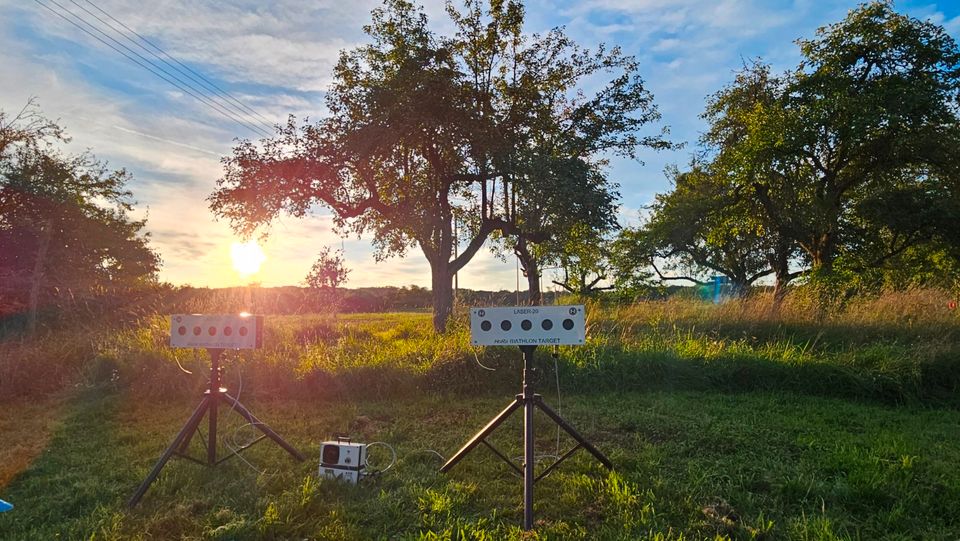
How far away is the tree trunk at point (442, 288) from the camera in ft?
38.2

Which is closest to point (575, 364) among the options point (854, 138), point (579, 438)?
point (579, 438)

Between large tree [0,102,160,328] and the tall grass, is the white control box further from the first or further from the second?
large tree [0,102,160,328]

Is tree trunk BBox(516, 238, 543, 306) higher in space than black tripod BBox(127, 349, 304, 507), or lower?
higher

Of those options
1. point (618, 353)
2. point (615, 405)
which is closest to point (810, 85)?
point (618, 353)

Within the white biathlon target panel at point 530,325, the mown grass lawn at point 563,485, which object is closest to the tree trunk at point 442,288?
the mown grass lawn at point 563,485

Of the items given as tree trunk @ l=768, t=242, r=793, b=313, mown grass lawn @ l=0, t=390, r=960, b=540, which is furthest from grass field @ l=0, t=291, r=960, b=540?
tree trunk @ l=768, t=242, r=793, b=313

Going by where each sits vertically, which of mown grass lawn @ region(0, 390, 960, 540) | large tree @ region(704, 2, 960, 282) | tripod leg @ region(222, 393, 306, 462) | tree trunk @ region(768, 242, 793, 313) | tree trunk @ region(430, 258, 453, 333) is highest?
large tree @ region(704, 2, 960, 282)

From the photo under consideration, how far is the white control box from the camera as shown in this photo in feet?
11.4

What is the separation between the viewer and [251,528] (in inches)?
110

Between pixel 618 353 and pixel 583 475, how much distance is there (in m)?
3.42

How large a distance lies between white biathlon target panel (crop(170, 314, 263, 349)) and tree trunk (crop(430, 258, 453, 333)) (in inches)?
306

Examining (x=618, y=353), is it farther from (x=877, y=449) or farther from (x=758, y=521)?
(x=758, y=521)

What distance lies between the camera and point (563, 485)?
335 centimetres

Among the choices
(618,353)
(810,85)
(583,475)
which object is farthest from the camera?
(810,85)
